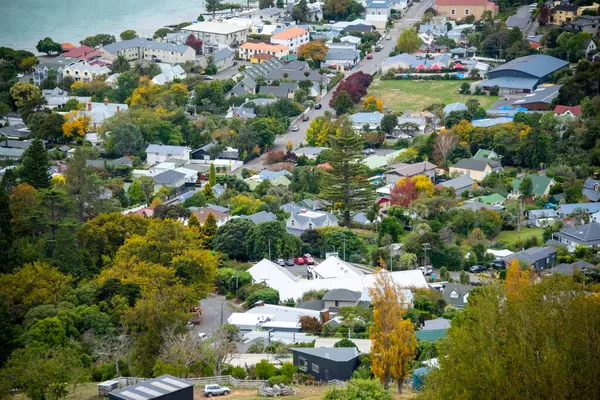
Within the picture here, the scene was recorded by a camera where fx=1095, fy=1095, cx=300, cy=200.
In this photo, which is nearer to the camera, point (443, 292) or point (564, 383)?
point (564, 383)

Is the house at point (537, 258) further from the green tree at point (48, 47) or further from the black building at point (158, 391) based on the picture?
the green tree at point (48, 47)

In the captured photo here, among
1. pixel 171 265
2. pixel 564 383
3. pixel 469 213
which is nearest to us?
pixel 564 383

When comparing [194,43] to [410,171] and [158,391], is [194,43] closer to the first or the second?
[410,171]

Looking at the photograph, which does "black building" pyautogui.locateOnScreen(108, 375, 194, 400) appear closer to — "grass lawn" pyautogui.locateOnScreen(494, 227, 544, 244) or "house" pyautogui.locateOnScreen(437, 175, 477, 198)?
"grass lawn" pyautogui.locateOnScreen(494, 227, 544, 244)

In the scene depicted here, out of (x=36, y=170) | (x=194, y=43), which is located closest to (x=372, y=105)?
(x=194, y=43)

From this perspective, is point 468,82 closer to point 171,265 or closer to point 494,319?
point 171,265

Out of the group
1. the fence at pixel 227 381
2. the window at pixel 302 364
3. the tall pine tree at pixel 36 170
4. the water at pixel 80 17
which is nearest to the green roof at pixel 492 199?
the tall pine tree at pixel 36 170

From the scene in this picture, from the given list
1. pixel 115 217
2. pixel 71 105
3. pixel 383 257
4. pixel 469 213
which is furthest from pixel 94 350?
pixel 71 105
